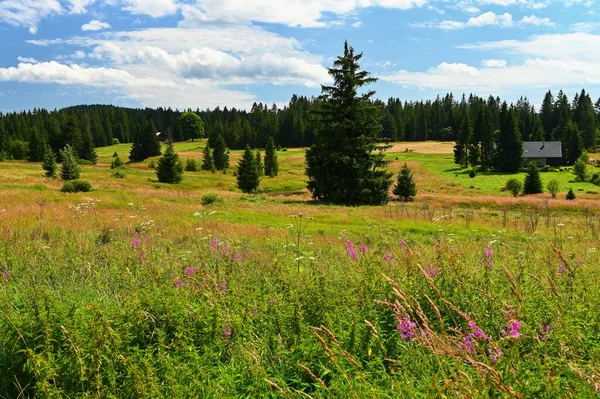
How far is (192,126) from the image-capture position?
6009 inches

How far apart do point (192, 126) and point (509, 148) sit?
364ft

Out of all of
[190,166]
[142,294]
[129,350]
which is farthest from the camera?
[190,166]

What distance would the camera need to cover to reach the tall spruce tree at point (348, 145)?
30641 millimetres

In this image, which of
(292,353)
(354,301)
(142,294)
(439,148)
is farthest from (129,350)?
(439,148)

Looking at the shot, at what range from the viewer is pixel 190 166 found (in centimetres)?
7831

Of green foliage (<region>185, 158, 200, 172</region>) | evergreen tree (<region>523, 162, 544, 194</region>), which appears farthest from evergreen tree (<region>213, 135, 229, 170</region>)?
evergreen tree (<region>523, 162, 544, 194</region>)

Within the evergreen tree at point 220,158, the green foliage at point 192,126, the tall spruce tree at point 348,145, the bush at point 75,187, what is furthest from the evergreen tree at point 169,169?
the green foliage at point 192,126

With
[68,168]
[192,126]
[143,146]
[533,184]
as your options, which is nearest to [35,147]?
[143,146]

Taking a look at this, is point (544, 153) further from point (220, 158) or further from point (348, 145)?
point (348, 145)

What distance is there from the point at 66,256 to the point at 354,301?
5.57 meters

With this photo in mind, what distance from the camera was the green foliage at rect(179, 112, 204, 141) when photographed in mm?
153125

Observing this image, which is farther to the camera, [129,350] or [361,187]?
[361,187]

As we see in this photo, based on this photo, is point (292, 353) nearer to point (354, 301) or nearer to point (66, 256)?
A: point (354, 301)

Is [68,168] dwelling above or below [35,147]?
below
